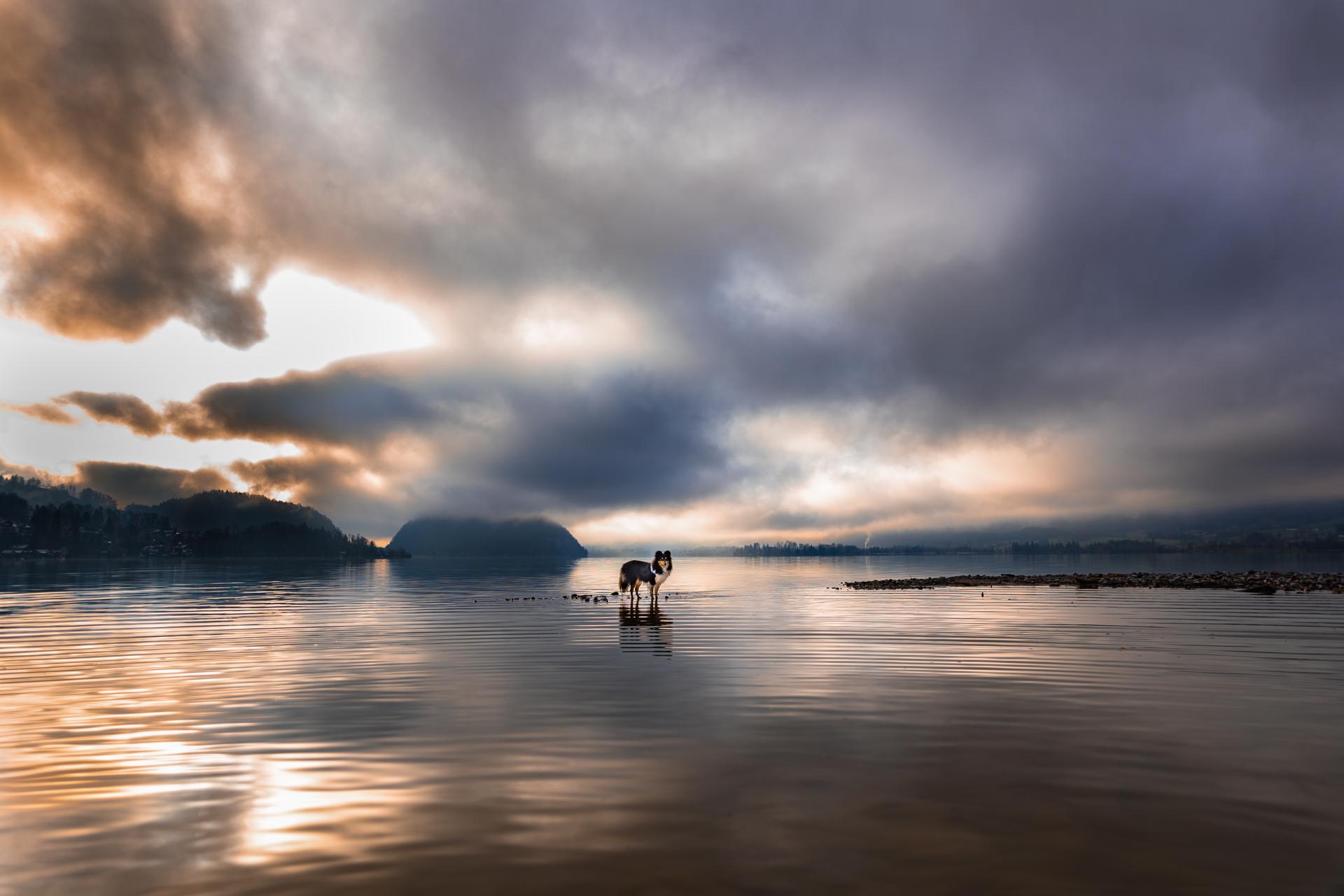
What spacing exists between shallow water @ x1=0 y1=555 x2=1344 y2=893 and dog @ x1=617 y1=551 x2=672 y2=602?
2117 cm

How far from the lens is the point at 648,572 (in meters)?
48.2

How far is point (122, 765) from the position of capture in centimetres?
1123

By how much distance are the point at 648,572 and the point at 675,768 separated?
3758 centimetres

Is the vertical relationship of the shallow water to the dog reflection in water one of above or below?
above

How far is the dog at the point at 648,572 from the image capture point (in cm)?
4716

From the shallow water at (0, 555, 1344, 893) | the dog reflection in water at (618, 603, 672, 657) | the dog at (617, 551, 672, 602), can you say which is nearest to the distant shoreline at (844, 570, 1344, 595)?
the dog at (617, 551, 672, 602)

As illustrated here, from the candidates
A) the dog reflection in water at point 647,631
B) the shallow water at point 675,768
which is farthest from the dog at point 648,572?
the shallow water at point 675,768

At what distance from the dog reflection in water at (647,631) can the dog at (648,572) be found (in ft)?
12.9

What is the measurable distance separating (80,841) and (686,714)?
9.60m

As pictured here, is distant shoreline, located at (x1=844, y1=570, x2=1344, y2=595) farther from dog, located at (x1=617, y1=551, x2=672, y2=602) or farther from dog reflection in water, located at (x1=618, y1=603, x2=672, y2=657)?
dog reflection in water, located at (x1=618, y1=603, x2=672, y2=657)

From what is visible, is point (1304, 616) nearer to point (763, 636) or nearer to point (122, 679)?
point (763, 636)

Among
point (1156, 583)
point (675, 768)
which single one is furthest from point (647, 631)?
point (1156, 583)

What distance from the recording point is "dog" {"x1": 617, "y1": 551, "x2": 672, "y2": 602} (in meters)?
47.2

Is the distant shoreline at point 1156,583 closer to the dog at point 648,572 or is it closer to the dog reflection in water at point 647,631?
the dog at point 648,572
